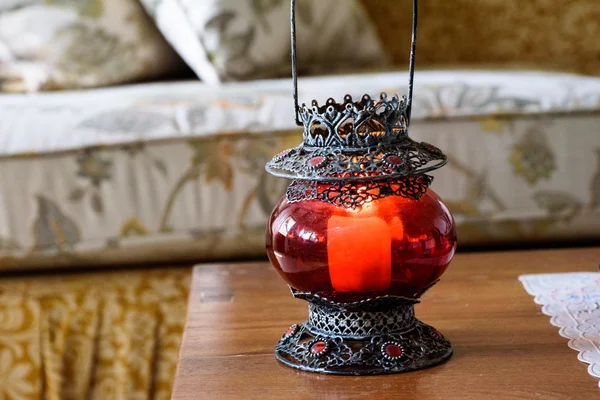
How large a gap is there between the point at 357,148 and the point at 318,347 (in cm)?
16

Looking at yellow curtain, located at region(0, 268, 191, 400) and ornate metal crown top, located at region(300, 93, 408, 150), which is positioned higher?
ornate metal crown top, located at region(300, 93, 408, 150)

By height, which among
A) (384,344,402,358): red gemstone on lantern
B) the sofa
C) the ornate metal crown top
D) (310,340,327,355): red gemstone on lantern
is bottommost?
the sofa

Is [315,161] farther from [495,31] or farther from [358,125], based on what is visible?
[495,31]

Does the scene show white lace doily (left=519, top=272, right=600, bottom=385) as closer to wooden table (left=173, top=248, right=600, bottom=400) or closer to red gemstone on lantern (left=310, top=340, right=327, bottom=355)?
wooden table (left=173, top=248, right=600, bottom=400)

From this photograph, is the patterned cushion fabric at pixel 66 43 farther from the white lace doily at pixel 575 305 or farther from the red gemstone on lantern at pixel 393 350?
the red gemstone on lantern at pixel 393 350

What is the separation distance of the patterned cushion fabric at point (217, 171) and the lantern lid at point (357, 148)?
60 centimetres

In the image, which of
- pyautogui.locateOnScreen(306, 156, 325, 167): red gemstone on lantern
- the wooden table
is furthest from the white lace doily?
pyautogui.locateOnScreen(306, 156, 325, 167): red gemstone on lantern

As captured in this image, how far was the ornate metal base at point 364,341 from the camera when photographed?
61 centimetres

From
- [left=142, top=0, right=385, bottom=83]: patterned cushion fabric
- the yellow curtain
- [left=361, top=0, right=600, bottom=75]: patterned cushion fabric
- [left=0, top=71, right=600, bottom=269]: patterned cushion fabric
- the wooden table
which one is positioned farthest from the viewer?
[left=361, top=0, right=600, bottom=75]: patterned cushion fabric

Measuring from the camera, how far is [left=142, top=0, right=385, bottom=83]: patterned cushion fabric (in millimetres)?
1537

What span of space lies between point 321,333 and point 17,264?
0.73 m

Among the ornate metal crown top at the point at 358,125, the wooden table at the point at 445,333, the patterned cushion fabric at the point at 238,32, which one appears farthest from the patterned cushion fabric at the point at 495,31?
the ornate metal crown top at the point at 358,125

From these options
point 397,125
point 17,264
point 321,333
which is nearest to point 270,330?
point 321,333

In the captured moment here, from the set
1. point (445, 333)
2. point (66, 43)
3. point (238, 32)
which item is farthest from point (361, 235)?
point (66, 43)
